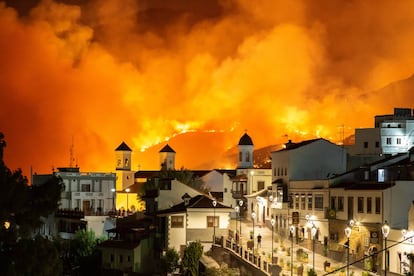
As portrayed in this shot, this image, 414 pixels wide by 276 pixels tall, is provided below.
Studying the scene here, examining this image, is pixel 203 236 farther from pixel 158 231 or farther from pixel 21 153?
pixel 21 153

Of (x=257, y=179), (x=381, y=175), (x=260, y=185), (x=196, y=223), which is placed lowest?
(x=196, y=223)

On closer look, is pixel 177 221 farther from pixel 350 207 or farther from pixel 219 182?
pixel 219 182

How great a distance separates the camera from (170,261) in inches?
1735

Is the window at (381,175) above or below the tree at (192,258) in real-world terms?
above

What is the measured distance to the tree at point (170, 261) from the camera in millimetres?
43784

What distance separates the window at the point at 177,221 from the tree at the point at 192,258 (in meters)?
4.08

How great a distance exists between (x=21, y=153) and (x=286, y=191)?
42946 mm

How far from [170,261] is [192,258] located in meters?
1.59

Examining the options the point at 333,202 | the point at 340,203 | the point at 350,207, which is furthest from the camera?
the point at 333,202

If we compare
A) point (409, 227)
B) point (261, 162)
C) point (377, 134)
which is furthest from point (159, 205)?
point (261, 162)

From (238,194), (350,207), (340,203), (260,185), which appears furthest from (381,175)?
(238,194)

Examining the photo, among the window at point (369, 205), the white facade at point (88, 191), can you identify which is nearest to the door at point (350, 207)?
the window at point (369, 205)

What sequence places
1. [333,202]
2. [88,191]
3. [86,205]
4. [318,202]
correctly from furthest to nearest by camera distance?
[88,191] < [86,205] < [318,202] < [333,202]

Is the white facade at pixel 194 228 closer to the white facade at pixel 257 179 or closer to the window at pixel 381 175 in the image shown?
the window at pixel 381 175
